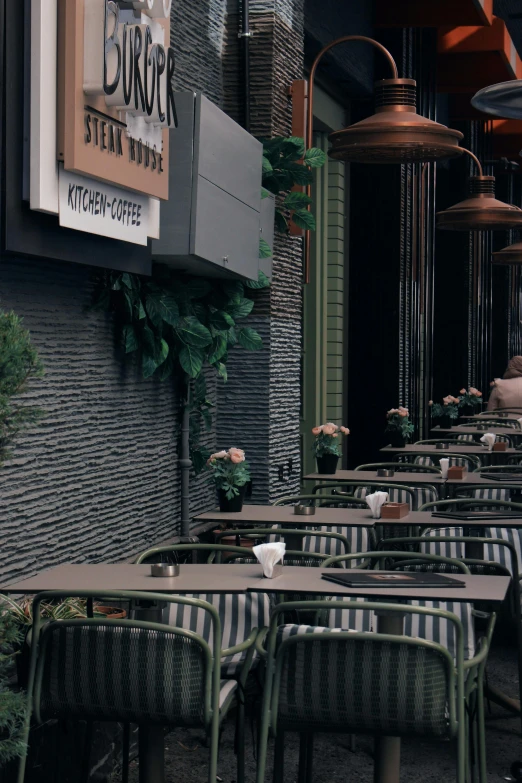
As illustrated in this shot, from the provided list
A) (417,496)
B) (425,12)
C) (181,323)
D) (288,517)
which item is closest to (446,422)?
(425,12)

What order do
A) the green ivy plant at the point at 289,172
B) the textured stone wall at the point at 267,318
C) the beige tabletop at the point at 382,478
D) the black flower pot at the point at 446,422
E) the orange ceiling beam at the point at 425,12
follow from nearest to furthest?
the beige tabletop at the point at 382,478
the green ivy plant at the point at 289,172
the textured stone wall at the point at 267,318
the orange ceiling beam at the point at 425,12
the black flower pot at the point at 446,422

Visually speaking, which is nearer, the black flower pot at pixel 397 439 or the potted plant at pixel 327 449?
the potted plant at pixel 327 449

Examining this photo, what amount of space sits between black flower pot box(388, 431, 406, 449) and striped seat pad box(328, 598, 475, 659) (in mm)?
4682

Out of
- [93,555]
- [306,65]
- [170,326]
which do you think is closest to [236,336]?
[170,326]

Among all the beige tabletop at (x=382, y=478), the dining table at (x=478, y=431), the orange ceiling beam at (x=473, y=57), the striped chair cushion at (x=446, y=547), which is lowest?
the striped chair cushion at (x=446, y=547)

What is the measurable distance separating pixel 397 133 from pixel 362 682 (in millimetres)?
2481

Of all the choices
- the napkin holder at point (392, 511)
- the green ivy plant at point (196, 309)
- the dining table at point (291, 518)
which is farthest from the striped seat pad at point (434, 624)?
the green ivy plant at point (196, 309)

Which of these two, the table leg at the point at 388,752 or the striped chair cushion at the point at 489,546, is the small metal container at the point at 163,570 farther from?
the striped chair cushion at the point at 489,546

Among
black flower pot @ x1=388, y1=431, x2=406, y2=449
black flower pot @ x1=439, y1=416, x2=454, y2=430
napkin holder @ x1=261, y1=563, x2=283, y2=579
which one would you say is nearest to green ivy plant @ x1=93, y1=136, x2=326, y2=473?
napkin holder @ x1=261, y1=563, x2=283, y2=579

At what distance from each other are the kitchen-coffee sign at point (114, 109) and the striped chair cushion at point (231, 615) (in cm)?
132

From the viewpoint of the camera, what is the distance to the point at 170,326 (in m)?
5.25

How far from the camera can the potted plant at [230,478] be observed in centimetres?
518

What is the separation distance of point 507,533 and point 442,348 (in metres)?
9.80

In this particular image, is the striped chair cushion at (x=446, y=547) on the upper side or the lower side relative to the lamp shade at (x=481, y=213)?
lower
